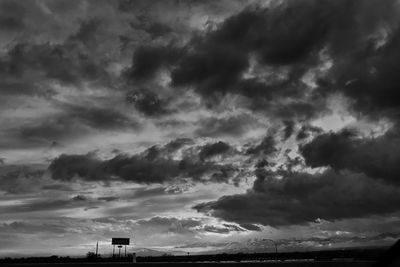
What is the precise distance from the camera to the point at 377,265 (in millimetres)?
8922

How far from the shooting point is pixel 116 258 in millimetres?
196875

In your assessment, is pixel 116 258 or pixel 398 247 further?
pixel 116 258

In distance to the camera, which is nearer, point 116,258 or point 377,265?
point 377,265

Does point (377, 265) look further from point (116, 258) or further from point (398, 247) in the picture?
point (116, 258)

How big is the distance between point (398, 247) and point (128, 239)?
189550 mm

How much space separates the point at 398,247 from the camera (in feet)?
28.1

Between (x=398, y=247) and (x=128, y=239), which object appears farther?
(x=128, y=239)

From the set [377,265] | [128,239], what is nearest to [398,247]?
[377,265]

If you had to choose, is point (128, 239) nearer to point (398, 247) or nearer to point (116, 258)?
point (116, 258)

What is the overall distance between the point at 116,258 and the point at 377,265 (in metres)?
199

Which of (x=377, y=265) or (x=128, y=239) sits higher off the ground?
(x=128, y=239)

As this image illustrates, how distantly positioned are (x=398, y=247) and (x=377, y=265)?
62 centimetres

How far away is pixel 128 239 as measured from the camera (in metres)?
190

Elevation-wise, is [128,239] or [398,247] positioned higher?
[128,239]
